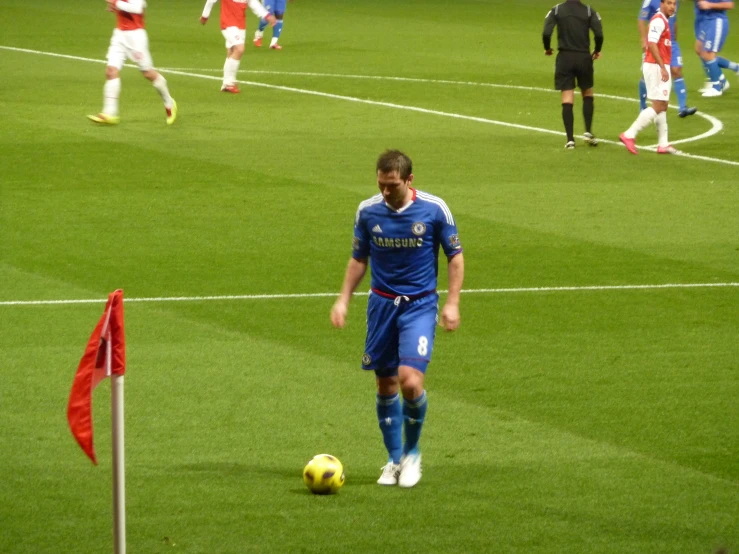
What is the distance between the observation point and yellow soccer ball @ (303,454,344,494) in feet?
26.8

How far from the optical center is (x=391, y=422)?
28.0ft

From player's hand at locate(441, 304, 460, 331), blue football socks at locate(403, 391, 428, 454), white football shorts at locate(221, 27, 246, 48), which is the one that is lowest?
blue football socks at locate(403, 391, 428, 454)

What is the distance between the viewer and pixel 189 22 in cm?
3800

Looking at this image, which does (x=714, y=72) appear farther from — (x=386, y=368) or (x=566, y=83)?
(x=386, y=368)

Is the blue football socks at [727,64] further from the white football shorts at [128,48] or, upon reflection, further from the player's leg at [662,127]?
the white football shorts at [128,48]

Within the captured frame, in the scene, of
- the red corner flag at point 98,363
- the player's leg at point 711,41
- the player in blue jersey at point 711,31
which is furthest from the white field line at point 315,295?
the player's leg at point 711,41

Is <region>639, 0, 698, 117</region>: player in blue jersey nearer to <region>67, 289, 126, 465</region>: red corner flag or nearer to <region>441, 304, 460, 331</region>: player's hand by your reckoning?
<region>441, 304, 460, 331</region>: player's hand

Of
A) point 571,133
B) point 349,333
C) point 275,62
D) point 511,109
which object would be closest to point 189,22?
point 275,62

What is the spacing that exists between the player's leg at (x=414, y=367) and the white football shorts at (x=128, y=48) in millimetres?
13046

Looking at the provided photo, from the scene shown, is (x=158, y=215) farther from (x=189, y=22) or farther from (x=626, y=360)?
(x=189, y=22)

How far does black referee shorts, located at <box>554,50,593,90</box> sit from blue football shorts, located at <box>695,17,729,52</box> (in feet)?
20.5

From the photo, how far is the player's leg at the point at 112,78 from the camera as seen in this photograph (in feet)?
67.0

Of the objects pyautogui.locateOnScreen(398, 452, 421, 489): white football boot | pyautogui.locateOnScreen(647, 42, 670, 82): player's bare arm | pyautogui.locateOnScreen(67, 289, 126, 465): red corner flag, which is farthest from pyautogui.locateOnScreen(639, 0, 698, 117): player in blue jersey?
pyautogui.locateOnScreen(67, 289, 126, 465): red corner flag

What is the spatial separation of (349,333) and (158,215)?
482 centimetres
